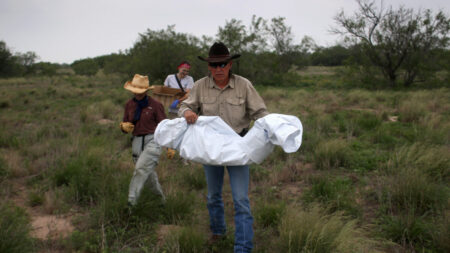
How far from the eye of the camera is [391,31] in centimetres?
2222

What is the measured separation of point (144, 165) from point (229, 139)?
152 centimetres

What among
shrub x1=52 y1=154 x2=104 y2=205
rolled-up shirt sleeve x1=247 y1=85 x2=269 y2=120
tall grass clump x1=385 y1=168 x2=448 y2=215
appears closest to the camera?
rolled-up shirt sleeve x1=247 y1=85 x2=269 y2=120

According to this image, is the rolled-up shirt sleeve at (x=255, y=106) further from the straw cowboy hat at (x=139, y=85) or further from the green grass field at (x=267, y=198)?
the straw cowboy hat at (x=139, y=85)

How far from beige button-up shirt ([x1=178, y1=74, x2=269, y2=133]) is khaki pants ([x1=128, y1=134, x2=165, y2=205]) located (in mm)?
1082

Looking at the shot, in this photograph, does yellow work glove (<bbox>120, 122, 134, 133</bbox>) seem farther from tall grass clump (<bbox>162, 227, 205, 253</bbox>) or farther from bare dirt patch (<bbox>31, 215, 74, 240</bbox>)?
tall grass clump (<bbox>162, 227, 205, 253</bbox>)

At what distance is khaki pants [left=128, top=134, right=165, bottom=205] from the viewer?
3.85 metres

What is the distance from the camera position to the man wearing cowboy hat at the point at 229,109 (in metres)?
2.89

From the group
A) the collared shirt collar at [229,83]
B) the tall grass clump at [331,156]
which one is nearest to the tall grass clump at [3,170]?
the collared shirt collar at [229,83]

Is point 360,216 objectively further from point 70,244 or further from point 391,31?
point 391,31

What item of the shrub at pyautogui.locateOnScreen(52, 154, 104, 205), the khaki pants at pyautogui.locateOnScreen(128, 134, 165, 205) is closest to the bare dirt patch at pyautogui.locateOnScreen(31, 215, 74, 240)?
the shrub at pyautogui.locateOnScreen(52, 154, 104, 205)

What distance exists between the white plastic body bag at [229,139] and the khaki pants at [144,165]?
1.02m

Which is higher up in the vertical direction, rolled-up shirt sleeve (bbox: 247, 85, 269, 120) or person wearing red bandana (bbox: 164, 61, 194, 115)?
person wearing red bandana (bbox: 164, 61, 194, 115)

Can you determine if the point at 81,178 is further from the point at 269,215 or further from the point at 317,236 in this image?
the point at 317,236

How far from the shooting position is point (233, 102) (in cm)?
305
